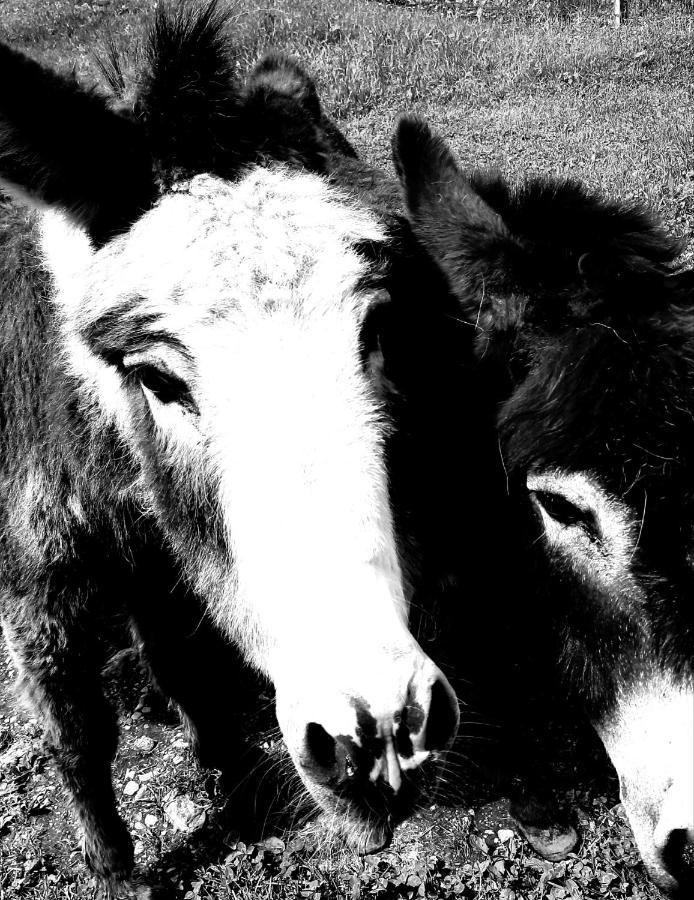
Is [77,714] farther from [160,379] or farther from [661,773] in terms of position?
[661,773]

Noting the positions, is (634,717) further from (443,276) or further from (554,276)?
(443,276)

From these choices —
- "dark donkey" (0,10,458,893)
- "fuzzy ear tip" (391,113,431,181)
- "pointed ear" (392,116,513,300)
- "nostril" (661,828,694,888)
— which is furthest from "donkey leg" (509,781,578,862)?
"fuzzy ear tip" (391,113,431,181)

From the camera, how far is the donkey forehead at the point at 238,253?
241 cm

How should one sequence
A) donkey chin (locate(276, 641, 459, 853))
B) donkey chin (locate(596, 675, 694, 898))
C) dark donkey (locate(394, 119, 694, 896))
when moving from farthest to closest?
dark donkey (locate(394, 119, 694, 896)) → donkey chin (locate(596, 675, 694, 898)) → donkey chin (locate(276, 641, 459, 853))

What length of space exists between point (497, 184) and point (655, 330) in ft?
4.95

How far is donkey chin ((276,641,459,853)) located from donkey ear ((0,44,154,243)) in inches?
68.6

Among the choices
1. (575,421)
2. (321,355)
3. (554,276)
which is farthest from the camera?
(554,276)

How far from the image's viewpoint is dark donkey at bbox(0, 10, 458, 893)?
213 centimetres

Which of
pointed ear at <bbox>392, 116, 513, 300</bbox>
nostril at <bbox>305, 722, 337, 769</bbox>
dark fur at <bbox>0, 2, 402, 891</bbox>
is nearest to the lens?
nostril at <bbox>305, 722, 337, 769</bbox>

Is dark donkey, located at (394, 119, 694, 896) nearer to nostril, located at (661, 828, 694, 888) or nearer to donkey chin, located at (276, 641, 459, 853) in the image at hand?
nostril, located at (661, 828, 694, 888)

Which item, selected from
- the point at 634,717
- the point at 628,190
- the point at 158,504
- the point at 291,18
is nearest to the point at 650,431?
the point at 634,717

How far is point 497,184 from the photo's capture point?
12.2 ft

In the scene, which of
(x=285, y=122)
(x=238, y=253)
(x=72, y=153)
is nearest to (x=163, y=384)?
(x=238, y=253)

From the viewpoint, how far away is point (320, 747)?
214 cm
